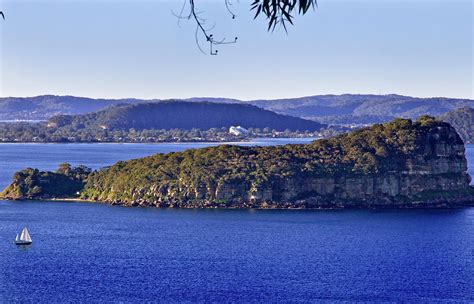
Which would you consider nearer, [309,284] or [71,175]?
[309,284]

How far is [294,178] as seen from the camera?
97.5m

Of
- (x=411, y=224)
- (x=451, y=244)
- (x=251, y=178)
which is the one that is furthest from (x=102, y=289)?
(x=251, y=178)

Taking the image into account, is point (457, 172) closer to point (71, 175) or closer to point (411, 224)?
point (411, 224)

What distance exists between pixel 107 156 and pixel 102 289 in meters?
135

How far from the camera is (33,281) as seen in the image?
56500mm

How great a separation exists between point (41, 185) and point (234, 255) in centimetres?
4338

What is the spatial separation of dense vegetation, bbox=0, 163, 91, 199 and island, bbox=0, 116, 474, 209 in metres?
0.10

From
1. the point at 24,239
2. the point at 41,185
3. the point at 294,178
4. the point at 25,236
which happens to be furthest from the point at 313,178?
the point at 24,239

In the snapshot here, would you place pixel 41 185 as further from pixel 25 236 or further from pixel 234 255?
pixel 234 255

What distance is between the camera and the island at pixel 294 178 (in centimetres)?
9681

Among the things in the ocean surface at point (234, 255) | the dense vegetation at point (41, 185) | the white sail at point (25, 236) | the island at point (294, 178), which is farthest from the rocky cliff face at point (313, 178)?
the white sail at point (25, 236)

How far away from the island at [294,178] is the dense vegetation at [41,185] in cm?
10

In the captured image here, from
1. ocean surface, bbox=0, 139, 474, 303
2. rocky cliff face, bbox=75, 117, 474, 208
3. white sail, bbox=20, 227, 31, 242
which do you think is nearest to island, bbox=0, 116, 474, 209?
rocky cliff face, bbox=75, 117, 474, 208

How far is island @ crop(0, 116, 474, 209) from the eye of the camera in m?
96.8
